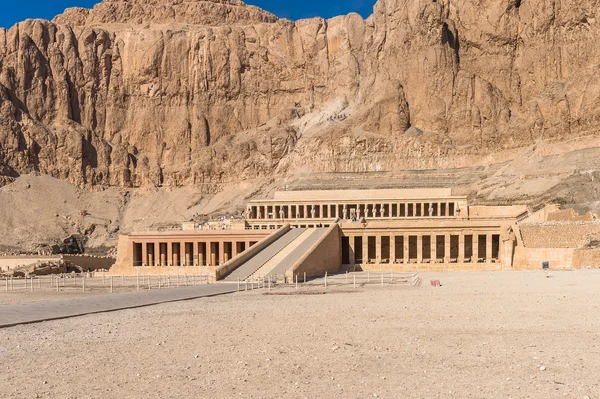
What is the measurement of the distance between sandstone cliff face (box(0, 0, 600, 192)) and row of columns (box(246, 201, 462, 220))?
3274 centimetres

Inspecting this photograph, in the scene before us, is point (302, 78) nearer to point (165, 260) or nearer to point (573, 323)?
point (165, 260)

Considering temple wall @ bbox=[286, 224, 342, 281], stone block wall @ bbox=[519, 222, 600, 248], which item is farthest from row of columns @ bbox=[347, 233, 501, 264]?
stone block wall @ bbox=[519, 222, 600, 248]

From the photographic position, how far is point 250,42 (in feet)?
478

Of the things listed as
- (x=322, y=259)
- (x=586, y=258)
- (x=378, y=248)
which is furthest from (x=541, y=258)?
(x=322, y=259)

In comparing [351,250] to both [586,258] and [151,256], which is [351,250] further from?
[586,258]

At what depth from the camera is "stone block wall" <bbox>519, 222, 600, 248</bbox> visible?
43969 mm

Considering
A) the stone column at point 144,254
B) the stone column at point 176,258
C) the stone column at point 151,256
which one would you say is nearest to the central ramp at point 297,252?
the stone column at point 176,258

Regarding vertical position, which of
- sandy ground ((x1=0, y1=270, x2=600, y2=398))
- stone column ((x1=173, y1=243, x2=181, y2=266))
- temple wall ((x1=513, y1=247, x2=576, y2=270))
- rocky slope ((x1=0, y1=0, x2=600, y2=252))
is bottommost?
stone column ((x1=173, y1=243, x2=181, y2=266))

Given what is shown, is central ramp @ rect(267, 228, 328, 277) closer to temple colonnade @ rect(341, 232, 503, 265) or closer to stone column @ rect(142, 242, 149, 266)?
temple colonnade @ rect(341, 232, 503, 265)

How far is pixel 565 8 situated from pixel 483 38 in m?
13.9

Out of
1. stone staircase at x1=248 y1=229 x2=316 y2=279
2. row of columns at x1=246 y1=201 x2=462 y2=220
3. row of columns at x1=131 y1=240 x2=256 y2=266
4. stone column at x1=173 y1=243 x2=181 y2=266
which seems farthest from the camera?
row of columns at x1=246 y1=201 x2=462 y2=220

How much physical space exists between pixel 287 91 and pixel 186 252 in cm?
9279

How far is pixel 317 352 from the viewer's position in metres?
13.1

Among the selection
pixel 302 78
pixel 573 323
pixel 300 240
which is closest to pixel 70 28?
→ pixel 302 78
